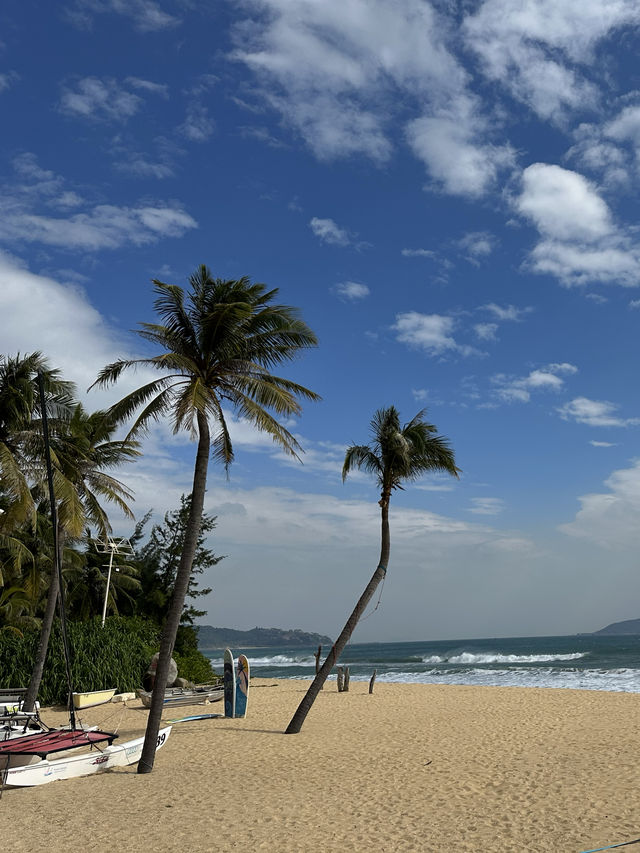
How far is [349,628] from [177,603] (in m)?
4.80

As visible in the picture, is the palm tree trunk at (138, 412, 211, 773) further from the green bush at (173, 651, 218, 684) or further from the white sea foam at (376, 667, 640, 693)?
the white sea foam at (376, 667, 640, 693)

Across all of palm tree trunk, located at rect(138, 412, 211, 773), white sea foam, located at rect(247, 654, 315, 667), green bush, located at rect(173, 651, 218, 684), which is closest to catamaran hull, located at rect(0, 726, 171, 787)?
palm tree trunk, located at rect(138, 412, 211, 773)

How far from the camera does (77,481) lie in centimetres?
1888

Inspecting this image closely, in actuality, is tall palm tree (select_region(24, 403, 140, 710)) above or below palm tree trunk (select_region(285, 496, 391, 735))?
above

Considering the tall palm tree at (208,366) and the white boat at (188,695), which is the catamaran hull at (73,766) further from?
the white boat at (188,695)

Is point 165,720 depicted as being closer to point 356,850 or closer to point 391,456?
point 391,456

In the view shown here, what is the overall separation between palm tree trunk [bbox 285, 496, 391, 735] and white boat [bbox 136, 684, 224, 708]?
565 centimetres

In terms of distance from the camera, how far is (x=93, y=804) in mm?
9086

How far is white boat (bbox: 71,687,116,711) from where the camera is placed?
746 inches

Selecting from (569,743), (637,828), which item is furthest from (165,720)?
(637,828)

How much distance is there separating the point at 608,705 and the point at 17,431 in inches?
688

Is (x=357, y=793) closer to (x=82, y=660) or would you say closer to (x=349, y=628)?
(x=349, y=628)

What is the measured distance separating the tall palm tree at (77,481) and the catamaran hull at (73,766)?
591 cm

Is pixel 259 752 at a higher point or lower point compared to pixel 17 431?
lower
